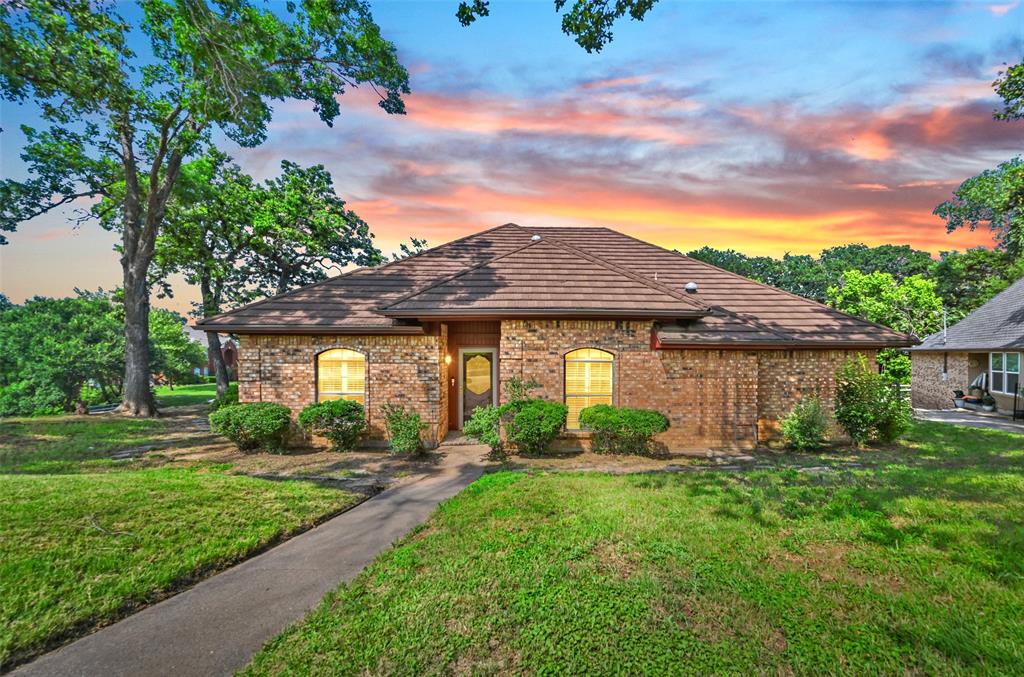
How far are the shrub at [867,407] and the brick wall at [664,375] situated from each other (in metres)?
2.25

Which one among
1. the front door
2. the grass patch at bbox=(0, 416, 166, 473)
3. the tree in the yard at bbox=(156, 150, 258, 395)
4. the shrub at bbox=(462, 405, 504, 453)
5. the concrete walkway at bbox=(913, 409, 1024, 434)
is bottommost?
the concrete walkway at bbox=(913, 409, 1024, 434)

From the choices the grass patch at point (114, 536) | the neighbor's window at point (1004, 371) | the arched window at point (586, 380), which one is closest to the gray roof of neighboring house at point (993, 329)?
the neighbor's window at point (1004, 371)

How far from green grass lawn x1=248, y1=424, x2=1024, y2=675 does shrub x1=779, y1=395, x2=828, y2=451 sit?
311 centimetres

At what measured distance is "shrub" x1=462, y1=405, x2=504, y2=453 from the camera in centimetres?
824

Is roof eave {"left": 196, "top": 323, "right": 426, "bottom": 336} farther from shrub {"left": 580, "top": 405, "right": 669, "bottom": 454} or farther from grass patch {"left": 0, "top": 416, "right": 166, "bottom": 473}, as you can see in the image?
shrub {"left": 580, "top": 405, "right": 669, "bottom": 454}

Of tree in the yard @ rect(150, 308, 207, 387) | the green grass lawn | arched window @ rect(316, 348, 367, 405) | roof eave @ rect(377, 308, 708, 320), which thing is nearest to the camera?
the green grass lawn

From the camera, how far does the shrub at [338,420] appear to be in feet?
28.5

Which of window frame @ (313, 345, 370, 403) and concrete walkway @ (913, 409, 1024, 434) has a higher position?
window frame @ (313, 345, 370, 403)

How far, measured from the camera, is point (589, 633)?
2822 mm

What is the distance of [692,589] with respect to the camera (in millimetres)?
3316

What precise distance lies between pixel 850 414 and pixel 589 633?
9.87 meters

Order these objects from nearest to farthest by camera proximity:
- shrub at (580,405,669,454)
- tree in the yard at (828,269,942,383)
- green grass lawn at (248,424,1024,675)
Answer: green grass lawn at (248,424,1024,675) → shrub at (580,405,669,454) → tree in the yard at (828,269,942,383)

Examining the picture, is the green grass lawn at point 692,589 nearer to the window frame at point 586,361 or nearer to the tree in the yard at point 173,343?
the window frame at point 586,361

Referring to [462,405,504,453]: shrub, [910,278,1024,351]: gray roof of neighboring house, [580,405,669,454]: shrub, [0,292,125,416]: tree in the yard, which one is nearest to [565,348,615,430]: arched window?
[580,405,669,454]: shrub
